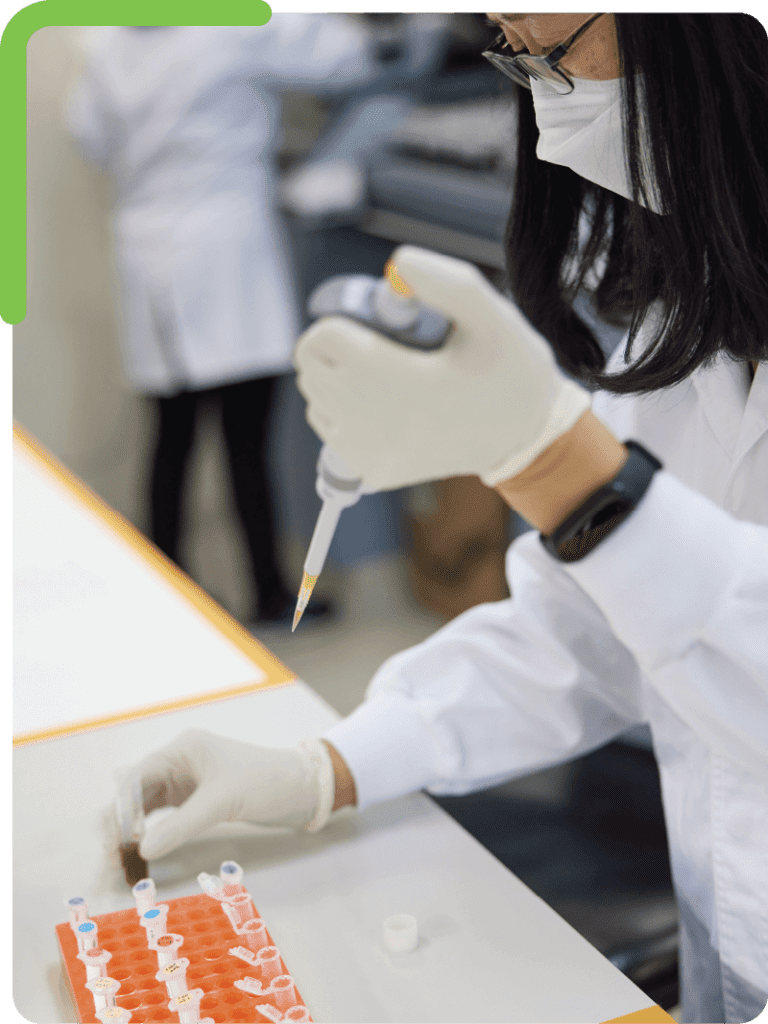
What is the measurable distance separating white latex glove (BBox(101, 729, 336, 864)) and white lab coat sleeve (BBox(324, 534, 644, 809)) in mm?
75

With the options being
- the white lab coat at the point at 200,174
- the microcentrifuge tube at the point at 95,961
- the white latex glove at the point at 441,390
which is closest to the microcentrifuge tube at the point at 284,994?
the microcentrifuge tube at the point at 95,961

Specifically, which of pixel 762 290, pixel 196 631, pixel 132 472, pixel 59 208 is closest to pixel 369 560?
pixel 132 472

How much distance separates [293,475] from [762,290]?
241 cm

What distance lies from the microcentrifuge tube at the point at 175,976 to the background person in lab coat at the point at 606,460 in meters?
0.15

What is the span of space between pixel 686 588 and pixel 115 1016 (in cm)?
44

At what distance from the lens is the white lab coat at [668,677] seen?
25.3 inches

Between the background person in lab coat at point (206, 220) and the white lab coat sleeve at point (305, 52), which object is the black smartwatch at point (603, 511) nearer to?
the white lab coat sleeve at point (305, 52)

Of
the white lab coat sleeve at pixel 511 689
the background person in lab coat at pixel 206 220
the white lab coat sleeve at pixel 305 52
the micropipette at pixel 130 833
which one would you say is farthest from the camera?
the background person in lab coat at pixel 206 220

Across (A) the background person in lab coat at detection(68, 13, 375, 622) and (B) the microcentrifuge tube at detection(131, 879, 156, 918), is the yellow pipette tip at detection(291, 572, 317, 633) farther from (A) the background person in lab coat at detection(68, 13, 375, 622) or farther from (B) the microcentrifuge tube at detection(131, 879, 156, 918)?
(A) the background person in lab coat at detection(68, 13, 375, 622)

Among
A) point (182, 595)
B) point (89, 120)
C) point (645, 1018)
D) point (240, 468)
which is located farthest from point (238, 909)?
point (89, 120)

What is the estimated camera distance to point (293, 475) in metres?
3.05

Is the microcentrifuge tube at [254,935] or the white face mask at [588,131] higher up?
the white face mask at [588,131]

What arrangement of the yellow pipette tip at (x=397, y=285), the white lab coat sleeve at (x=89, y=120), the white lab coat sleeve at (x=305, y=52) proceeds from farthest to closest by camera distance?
the white lab coat sleeve at (x=89, y=120) → the white lab coat sleeve at (x=305, y=52) → the yellow pipette tip at (x=397, y=285)

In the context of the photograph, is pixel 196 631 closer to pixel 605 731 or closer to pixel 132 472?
pixel 605 731
